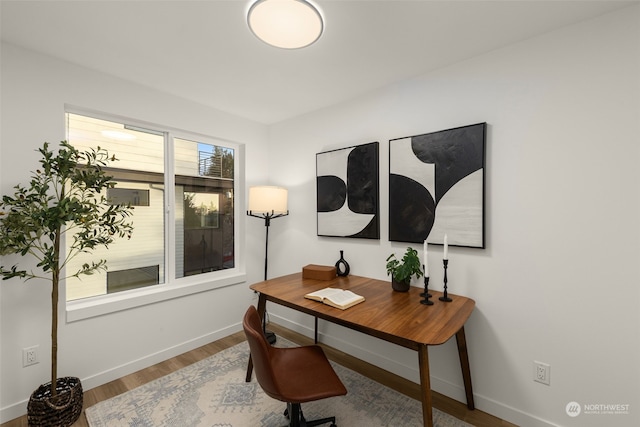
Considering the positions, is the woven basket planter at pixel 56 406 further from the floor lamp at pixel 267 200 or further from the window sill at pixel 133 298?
the floor lamp at pixel 267 200

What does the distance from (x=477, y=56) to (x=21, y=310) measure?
141 inches

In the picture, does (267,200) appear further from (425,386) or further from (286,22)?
(425,386)

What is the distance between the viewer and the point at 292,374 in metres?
1.51

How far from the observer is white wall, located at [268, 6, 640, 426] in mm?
1450

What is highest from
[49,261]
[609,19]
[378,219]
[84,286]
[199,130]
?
[609,19]

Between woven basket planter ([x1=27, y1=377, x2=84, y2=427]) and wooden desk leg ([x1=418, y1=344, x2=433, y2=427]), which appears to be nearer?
wooden desk leg ([x1=418, y1=344, x2=433, y2=427])

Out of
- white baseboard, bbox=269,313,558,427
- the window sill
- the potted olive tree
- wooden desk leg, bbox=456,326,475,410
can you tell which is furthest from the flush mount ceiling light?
white baseboard, bbox=269,313,558,427

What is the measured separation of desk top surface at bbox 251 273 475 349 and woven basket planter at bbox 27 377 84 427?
4.31ft

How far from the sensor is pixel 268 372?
1284 mm

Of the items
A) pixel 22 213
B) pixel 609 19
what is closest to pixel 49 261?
pixel 22 213

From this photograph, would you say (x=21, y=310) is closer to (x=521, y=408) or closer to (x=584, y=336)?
(x=521, y=408)

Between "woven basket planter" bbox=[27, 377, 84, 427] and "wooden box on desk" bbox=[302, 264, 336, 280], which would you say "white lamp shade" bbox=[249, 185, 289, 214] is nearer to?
"wooden box on desk" bbox=[302, 264, 336, 280]

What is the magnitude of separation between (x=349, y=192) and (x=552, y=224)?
59.6 inches

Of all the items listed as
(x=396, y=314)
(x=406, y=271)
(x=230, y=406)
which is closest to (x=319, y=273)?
(x=406, y=271)
